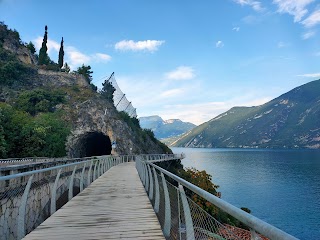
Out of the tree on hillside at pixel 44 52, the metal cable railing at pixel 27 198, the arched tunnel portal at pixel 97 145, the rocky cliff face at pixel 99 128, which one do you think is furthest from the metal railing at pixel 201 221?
the tree on hillside at pixel 44 52

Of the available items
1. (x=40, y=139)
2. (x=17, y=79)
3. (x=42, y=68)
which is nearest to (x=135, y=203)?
(x=40, y=139)

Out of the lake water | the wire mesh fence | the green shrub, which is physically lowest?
the lake water

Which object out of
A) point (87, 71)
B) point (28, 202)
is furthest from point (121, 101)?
point (28, 202)

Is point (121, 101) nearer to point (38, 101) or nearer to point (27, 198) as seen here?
point (38, 101)

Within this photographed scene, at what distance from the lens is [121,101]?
8769 cm

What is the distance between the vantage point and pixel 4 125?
1335 inches

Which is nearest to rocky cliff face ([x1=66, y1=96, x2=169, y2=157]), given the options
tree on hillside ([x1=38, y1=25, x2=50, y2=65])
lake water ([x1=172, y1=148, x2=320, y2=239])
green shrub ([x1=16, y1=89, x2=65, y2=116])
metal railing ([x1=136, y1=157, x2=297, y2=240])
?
green shrub ([x1=16, y1=89, x2=65, y2=116])

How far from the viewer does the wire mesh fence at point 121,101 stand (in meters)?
84.1

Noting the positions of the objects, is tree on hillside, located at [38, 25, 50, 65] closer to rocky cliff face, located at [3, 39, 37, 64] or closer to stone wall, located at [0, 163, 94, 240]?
rocky cliff face, located at [3, 39, 37, 64]

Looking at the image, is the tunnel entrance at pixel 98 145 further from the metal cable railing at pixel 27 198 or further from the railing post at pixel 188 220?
the railing post at pixel 188 220

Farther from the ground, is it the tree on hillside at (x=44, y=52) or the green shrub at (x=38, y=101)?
the tree on hillside at (x=44, y=52)

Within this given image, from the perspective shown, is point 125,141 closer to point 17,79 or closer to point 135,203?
point 17,79

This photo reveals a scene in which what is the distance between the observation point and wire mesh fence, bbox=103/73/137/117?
84056mm

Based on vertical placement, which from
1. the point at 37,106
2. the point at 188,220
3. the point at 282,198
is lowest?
the point at 282,198
